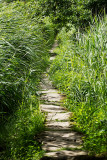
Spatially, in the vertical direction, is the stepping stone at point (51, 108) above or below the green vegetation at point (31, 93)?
below

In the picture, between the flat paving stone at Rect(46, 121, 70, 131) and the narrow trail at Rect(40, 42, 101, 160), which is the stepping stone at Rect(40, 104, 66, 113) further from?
the flat paving stone at Rect(46, 121, 70, 131)

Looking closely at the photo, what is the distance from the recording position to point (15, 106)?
4910mm

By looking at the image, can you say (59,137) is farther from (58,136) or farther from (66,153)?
(66,153)

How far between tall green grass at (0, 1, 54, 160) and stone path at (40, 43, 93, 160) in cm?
15

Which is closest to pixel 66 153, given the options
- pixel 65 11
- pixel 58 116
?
pixel 58 116

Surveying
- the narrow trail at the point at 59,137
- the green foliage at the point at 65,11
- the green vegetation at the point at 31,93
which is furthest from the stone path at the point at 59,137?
the green foliage at the point at 65,11

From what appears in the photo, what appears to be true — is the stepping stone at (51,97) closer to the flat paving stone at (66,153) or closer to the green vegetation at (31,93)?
the green vegetation at (31,93)

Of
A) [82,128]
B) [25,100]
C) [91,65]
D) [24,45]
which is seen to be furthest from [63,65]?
[82,128]

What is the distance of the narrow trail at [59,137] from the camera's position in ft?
11.5

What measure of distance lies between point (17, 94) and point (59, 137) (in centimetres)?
129

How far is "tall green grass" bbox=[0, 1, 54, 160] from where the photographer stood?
3855 millimetres

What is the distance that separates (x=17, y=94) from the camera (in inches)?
193

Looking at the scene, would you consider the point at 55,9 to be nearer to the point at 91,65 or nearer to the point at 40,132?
the point at 91,65

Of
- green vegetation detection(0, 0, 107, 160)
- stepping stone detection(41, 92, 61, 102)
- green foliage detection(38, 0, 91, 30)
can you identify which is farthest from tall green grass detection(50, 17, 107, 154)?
green foliage detection(38, 0, 91, 30)
